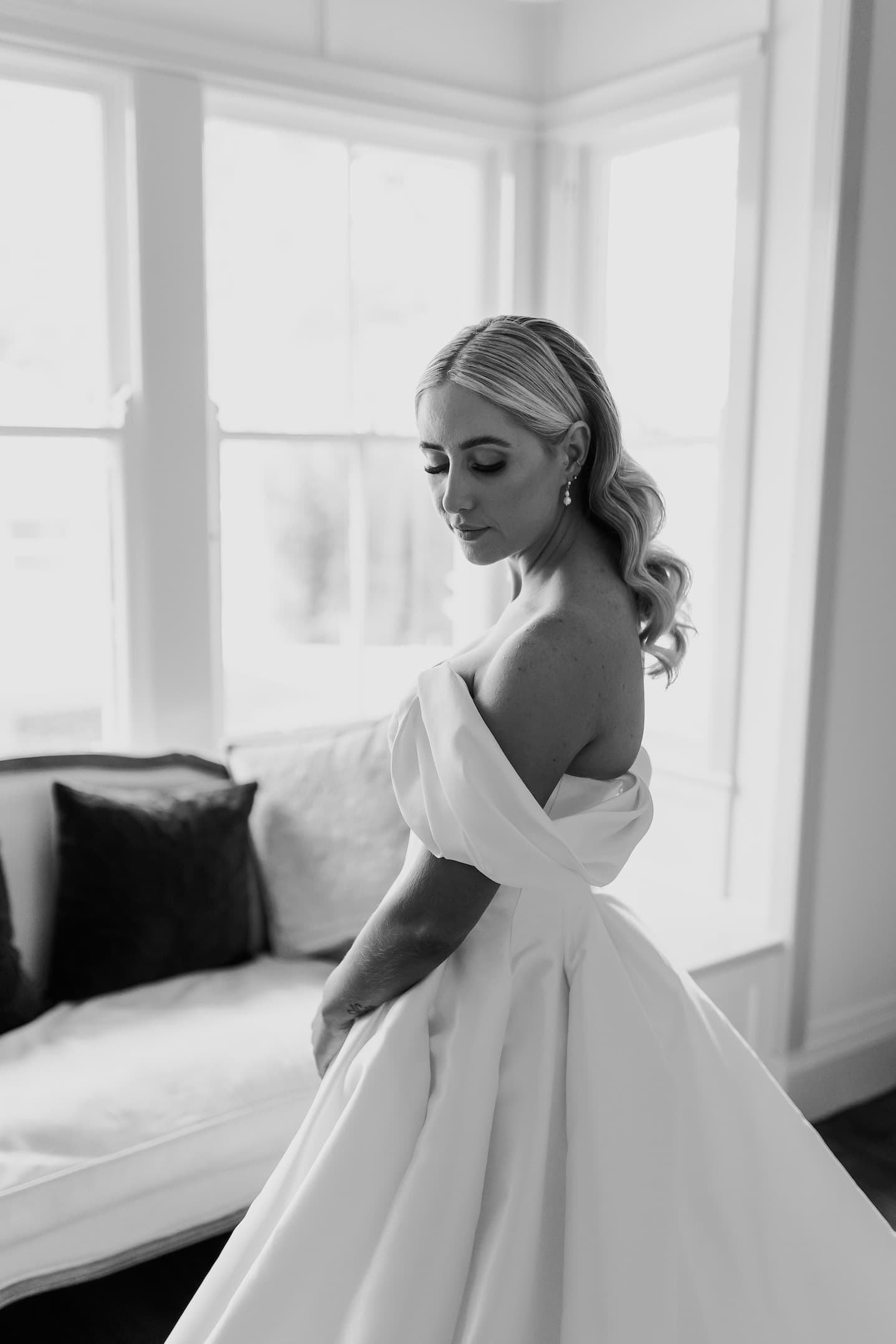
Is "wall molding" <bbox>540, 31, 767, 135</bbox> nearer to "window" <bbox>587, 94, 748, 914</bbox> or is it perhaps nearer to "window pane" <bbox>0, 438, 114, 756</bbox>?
"window" <bbox>587, 94, 748, 914</bbox>

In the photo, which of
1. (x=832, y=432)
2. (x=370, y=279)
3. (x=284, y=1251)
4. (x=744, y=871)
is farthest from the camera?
(x=370, y=279)

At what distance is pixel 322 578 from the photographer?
11.5 feet

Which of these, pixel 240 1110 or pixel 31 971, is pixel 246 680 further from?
pixel 240 1110

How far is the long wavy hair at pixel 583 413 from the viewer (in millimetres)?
1395

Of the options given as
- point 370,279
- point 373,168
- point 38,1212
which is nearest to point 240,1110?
point 38,1212

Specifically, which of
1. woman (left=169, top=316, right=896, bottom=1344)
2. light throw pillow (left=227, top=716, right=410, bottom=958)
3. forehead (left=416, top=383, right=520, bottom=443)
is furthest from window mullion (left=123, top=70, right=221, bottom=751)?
forehead (left=416, top=383, right=520, bottom=443)

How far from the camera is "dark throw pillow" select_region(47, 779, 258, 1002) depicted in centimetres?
259

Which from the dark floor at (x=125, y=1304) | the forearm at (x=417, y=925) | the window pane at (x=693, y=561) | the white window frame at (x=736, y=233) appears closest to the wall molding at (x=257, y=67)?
the white window frame at (x=736, y=233)

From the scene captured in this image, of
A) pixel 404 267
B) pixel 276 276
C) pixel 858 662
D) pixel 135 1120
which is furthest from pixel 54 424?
pixel 858 662

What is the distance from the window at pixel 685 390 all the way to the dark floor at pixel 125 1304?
1.01 metres

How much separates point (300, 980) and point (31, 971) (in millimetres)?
579

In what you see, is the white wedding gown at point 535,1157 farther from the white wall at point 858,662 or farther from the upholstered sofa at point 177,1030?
the white wall at point 858,662

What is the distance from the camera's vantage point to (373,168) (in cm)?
344

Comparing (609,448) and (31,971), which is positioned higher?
(609,448)
